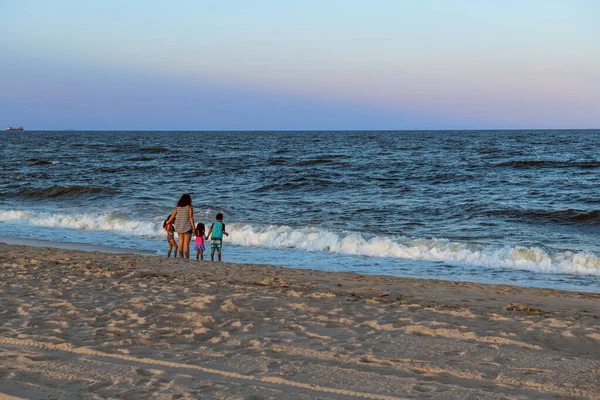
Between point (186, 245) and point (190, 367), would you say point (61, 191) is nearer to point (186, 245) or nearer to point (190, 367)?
point (186, 245)

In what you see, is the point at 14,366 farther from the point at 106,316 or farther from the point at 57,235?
the point at 57,235

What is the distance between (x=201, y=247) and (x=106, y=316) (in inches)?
233

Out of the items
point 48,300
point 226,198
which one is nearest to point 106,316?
point 48,300

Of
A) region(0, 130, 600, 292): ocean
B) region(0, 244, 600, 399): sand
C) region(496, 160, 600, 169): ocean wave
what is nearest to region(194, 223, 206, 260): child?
region(0, 130, 600, 292): ocean

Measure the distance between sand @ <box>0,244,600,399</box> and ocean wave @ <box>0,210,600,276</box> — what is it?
12.7 ft

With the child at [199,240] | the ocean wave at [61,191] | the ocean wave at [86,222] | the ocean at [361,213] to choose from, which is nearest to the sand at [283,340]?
the child at [199,240]

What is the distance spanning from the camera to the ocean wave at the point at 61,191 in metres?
25.8

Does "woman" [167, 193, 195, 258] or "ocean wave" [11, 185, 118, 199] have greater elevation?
"woman" [167, 193, 195, 258]

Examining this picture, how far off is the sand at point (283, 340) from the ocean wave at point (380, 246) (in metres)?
3.87

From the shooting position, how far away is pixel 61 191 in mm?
26375

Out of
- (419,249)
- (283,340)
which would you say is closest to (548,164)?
(419,249)

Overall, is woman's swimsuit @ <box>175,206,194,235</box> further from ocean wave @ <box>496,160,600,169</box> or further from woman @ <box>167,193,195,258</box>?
ocean wave @ <box>496,160,600,169</box>

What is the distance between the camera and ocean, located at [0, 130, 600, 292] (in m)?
13.1

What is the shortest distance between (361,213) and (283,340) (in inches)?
582
